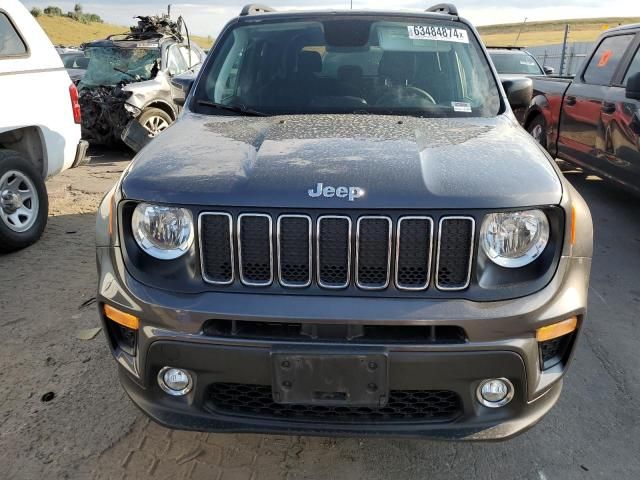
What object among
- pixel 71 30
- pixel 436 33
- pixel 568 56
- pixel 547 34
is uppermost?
pixel 436 33

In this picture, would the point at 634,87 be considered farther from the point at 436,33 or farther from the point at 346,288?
the point at 346,288

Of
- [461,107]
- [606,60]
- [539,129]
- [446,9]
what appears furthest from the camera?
[539,129]

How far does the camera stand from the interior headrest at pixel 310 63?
3.39 metres

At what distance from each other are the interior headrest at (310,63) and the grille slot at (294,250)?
5.33 feet

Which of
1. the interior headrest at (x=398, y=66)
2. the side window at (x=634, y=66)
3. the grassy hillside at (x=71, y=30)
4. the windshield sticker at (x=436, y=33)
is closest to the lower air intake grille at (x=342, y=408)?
the interior headrest at (x=398, y=66)

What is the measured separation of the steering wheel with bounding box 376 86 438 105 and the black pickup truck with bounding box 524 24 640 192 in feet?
8.19

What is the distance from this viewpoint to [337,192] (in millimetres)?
2053

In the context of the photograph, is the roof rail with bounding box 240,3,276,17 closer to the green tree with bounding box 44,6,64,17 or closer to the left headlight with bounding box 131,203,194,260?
the left headlight with bounding box 131,203,194,260

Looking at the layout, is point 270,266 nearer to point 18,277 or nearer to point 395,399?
point 395,399

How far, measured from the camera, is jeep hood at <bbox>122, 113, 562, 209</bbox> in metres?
2.05

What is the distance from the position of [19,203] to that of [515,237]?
4.45 meters

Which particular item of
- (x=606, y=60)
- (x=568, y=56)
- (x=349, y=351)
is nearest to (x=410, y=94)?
(x=349, y=351)

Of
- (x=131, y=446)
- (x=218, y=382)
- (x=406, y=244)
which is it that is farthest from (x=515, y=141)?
(x=131, y=446)

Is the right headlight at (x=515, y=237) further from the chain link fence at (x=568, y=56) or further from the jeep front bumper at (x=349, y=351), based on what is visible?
the chain link fence at (x=568, y=56)
